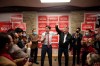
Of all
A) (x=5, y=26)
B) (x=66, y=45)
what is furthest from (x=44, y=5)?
(x=66, y=45)

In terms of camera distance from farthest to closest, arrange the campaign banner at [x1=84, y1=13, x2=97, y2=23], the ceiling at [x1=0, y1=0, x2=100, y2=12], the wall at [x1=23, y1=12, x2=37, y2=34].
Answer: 1. the wall at [x1=23, y1=12, x2=37, y2=34]
2. the campaign banner at [x1=84, y1=13, x2=97, y2=23]
3. the ceiling at [x1=0, y1=0, x2=100, y2=12]

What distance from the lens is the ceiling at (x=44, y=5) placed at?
8898mm

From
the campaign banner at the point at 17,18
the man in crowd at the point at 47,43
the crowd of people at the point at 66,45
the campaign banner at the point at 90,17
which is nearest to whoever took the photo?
the crowd of people at the point at 66,45

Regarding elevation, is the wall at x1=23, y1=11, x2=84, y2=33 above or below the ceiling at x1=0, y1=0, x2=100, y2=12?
below

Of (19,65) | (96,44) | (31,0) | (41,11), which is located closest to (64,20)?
(41,11)

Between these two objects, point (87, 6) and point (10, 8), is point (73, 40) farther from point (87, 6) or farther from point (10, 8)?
point (10, 8)

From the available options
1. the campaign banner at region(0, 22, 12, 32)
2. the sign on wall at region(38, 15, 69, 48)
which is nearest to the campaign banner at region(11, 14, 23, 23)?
the campaign banner at region(0, 22, 12, 32)

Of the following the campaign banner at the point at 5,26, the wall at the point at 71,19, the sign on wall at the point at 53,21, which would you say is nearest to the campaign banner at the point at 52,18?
the sign on wall at the point at 53,21

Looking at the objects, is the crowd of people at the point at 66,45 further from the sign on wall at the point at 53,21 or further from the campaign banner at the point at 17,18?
the campaign banner at the point at 17,18

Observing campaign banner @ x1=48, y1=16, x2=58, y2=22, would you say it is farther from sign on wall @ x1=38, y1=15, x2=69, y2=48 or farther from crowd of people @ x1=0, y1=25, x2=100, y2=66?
crowd of people @ x1=0, y1=25, x2=100, y2=66

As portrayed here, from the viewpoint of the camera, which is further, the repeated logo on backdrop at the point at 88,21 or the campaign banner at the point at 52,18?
the campaign banner at the point at 52,18

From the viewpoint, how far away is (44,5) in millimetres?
9219

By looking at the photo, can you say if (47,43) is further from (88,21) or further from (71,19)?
(88,21)

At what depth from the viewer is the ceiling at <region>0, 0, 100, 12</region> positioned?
8.90 m
